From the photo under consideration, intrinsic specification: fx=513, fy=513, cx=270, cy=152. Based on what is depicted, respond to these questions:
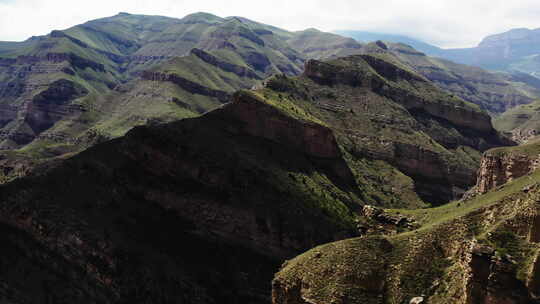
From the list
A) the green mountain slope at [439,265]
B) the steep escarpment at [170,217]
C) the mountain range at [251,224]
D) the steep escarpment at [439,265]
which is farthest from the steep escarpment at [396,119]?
the green mountain slope at [439,265]

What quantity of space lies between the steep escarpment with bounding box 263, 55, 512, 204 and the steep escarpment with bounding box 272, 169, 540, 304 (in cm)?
8986

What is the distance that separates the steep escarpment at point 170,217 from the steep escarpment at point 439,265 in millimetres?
32925

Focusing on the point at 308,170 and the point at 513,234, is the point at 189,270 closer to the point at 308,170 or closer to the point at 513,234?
the point at 308,170

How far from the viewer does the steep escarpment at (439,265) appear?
132 ft

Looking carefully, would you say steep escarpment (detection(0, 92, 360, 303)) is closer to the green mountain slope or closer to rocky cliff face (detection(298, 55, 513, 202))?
the green mountain slope

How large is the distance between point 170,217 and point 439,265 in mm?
53505

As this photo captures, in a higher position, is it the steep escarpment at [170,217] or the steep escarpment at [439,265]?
the steep escarpment at [439,265]

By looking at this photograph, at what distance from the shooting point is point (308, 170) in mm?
111562

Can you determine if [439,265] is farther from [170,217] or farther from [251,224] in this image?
[170,217]

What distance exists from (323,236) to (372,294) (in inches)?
1746

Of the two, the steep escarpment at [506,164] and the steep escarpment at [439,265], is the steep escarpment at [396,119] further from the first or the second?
the steep escarpment at [439,265]

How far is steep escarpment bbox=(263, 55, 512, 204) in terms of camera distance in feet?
488

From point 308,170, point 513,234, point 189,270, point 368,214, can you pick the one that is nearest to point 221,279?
point 189,270

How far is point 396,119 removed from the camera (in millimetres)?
165125
